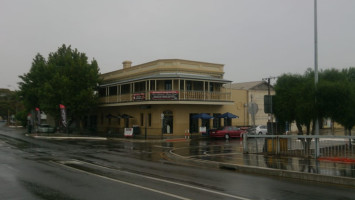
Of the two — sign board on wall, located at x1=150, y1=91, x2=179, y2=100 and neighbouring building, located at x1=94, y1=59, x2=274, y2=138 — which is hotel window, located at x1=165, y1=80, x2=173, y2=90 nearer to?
neighbouring building, located at x1=94, y1=59, x2=274, y2=138

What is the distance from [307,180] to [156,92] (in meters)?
24.2

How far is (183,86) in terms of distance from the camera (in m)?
36.8

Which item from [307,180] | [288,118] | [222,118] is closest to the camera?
[307,180]

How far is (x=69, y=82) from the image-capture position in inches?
1522

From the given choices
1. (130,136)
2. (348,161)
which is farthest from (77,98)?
(348,161)

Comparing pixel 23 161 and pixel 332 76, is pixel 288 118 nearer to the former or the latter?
pixel 332 76

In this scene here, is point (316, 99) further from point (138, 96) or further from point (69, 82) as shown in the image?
point (69, 82)

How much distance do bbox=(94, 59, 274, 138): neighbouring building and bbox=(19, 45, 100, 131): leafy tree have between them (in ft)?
10.2

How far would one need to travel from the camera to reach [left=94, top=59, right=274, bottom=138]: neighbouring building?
34344 millimetres

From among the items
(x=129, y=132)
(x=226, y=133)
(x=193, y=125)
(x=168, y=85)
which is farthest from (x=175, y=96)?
(x=226, y=133)

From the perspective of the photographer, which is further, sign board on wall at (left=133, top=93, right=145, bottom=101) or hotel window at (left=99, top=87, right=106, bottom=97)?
hotel window at (left=99, top=87, right=106, bottom=97)

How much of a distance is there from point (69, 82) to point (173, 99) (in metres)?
13.3

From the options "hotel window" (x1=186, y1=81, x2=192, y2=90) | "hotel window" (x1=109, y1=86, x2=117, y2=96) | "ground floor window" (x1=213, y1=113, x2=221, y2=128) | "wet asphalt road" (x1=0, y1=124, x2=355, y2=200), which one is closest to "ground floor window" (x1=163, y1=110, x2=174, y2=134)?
"hotel window" (x1=186, y1=81, x2=192, y2=90)

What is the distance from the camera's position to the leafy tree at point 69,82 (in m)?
38.8
